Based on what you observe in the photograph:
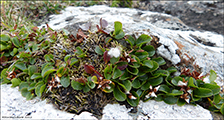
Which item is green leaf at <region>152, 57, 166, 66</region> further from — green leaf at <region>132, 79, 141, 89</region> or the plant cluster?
green leaf at <region>132, 79, 141, 89</region>

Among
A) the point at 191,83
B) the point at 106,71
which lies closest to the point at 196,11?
the point at 191,83

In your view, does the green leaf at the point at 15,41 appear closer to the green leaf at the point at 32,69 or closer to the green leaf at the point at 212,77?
the green leaf at the point at 32,69

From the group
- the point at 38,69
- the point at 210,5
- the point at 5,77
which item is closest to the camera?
the point at 38,69

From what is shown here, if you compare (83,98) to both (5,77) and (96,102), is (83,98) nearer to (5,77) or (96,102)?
(96,102)

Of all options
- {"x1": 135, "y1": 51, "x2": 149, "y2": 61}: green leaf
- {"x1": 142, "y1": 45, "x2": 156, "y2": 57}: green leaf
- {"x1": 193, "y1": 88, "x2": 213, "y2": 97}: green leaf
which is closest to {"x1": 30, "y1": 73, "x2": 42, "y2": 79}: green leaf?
{"x1": 135, "y1": 51, "x2": 149, "y2": 61}: green leaf

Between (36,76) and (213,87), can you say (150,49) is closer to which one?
(213,87)

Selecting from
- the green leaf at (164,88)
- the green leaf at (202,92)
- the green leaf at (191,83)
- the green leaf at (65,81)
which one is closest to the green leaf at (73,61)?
the green leaf at (65,81)

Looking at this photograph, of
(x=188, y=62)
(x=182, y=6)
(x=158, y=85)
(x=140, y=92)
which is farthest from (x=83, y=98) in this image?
(x=182, y=6)
